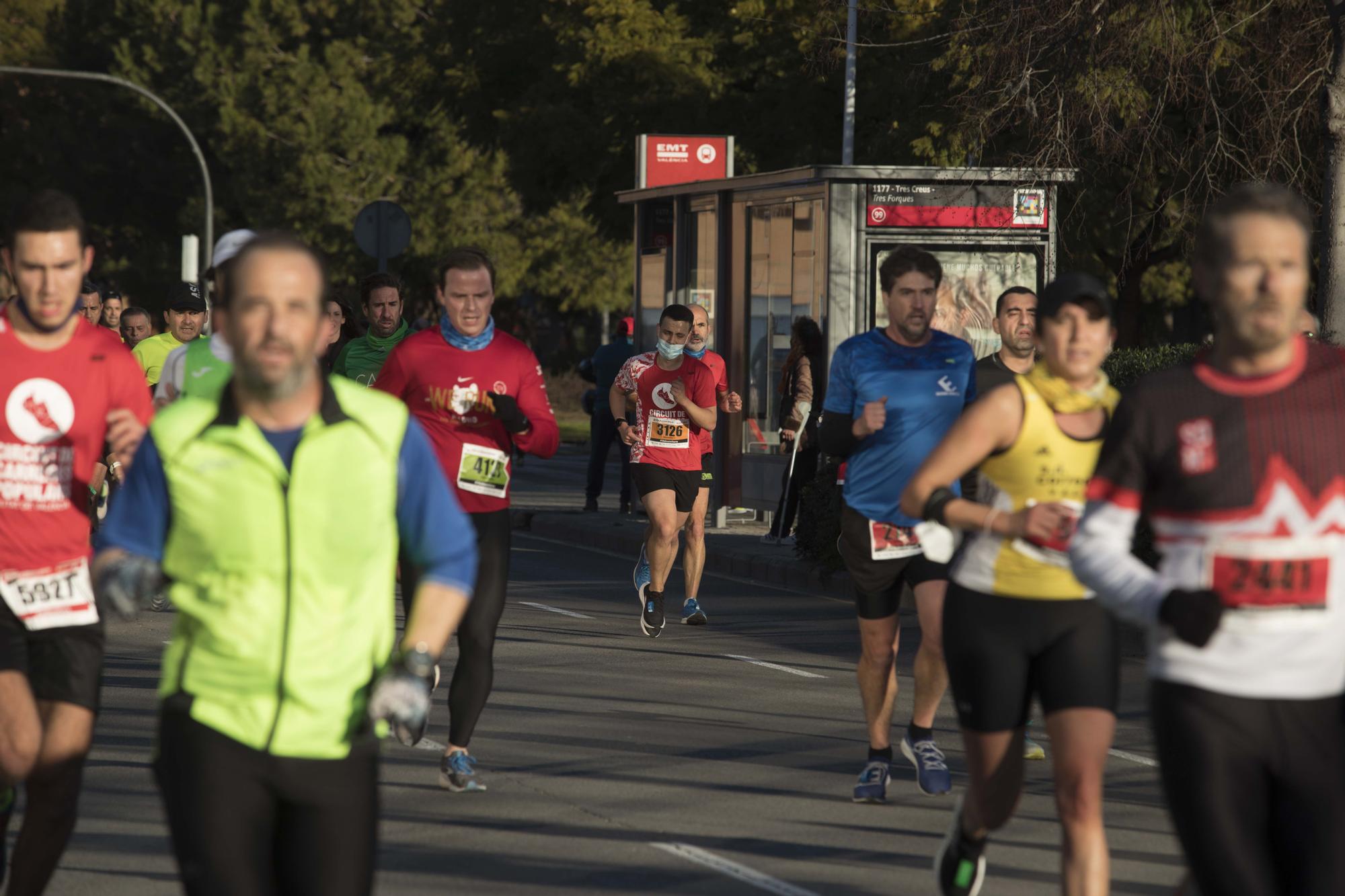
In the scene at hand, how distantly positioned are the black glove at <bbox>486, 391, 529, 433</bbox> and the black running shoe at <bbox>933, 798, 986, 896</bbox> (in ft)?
8.56

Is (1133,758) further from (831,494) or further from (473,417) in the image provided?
(831,494)

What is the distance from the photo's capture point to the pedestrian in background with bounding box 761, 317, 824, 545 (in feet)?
56.4

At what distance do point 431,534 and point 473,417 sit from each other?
13.6 ft

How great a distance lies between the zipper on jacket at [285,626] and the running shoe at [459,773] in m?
4.17

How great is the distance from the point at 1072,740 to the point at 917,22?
74.4 feet

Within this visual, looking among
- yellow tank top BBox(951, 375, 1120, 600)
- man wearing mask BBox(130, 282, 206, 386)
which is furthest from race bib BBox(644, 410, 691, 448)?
yellow tank top BBox(951, 375, 1120, 600)

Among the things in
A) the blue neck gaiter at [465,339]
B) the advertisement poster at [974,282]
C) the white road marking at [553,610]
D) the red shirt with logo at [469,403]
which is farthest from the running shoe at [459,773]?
the advertisement poster at [974,282]

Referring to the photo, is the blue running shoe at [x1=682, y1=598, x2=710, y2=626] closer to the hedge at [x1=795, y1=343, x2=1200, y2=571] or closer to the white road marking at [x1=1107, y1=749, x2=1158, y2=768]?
the hedge at [x1=795, y1=343, x2=1200, y2=571]

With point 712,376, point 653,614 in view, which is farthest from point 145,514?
point 712,376

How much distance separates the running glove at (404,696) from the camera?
150 inches

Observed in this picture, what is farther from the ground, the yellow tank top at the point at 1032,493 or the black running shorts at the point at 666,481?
the yellow tank top at the point at 1032,493

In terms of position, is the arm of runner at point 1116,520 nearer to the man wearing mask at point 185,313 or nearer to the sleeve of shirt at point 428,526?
the sleeve of shirt at point 428,526

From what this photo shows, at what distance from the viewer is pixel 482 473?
8.14 meters

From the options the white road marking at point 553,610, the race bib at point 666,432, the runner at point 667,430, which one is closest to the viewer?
the runner at point 667,430
